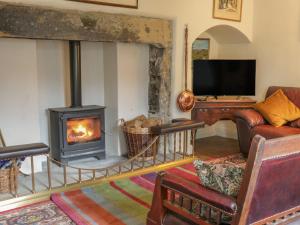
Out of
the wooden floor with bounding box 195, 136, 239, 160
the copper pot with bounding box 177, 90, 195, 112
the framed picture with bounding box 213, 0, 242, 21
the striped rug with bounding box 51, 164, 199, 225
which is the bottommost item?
the striped rug with bounding box 51, 164, 199, 225

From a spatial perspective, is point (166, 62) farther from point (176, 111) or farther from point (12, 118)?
point (12, 118)

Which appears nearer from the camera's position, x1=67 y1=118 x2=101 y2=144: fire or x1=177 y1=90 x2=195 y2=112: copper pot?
x1=67 y1=118 x2=101 y2=144: fire

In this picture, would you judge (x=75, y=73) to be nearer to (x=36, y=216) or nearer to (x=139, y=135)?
(x=139, y=135)

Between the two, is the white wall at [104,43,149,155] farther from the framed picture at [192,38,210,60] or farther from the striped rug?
the framed picture at [192,38,210,60]

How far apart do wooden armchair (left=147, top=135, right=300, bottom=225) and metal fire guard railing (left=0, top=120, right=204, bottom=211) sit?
1.57 m

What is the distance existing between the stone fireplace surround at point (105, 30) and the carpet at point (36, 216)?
68.4 inches

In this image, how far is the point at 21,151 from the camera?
10.8ft

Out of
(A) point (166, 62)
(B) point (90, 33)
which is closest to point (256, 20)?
(A) point (166, 62)

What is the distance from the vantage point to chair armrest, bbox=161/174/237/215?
1950 millimetres

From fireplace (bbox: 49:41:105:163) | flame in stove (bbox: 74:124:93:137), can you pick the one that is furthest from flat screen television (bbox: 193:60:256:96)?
flame in stove (bbox: 74:124:93:137)

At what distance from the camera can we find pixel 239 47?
6.23m

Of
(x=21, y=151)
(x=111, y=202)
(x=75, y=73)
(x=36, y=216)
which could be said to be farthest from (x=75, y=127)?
(x=36, y=216)

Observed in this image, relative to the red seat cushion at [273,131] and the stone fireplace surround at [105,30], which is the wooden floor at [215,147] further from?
the stone fireplace surround at [105,30]

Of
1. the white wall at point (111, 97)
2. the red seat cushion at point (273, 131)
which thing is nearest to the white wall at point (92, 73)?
the white wall at point (111, 97)
